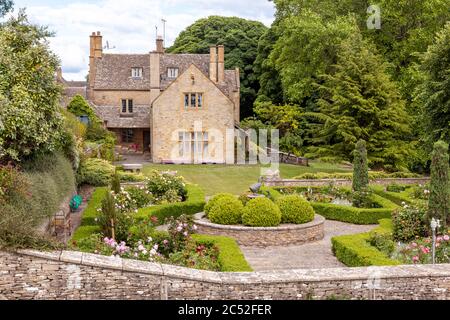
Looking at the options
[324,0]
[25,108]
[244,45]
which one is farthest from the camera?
[244,45]

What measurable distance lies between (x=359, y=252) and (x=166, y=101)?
28.8 metres

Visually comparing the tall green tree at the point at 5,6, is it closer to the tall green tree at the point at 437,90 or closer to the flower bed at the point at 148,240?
the flower bed at the point at 148,240

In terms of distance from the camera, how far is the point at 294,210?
62.1ft

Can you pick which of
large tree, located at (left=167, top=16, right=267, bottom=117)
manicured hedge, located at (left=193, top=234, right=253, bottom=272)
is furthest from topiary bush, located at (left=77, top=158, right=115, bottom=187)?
large tree, located at (left=167, top=16, right=267, bottom=117)

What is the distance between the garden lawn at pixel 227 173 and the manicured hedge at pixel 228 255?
1256cm

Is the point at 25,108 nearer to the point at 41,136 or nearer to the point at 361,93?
the point at 41,136

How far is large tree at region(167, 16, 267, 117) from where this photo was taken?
201 ft

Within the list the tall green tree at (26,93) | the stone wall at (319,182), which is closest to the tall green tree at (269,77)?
the stone wall at (319,182)

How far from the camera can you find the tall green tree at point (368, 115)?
32.8m

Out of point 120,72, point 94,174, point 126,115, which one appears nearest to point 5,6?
point 94,174

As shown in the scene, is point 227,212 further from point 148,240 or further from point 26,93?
point 26,93
